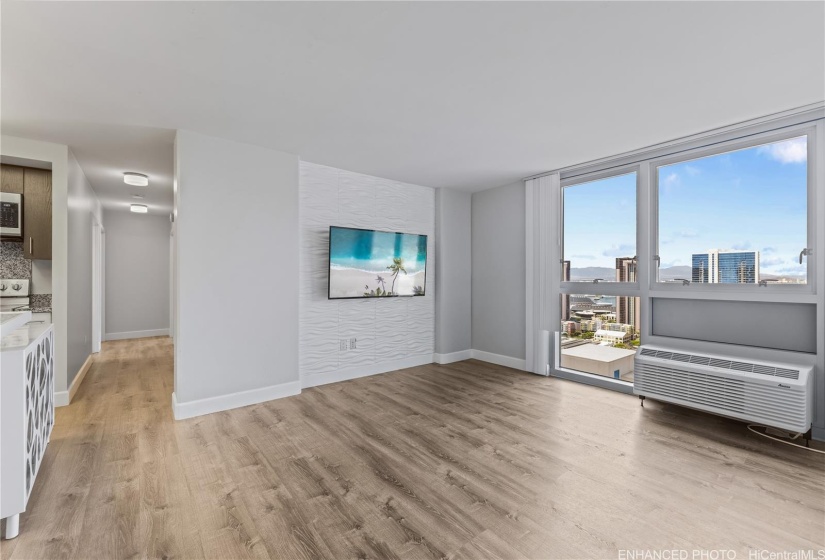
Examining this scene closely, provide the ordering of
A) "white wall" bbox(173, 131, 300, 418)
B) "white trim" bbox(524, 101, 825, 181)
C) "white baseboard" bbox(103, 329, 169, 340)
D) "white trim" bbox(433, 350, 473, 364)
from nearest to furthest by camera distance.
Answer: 1. "white trim" bbox(524, 101, 825, 181)
2. "white wall" bbox(173, 131, 300, 418)
3. "white trim" bbox(433, 350, 473, 364)
4. "white baseboard" bbox(103, 329, 169, 340)

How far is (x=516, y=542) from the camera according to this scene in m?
1.79

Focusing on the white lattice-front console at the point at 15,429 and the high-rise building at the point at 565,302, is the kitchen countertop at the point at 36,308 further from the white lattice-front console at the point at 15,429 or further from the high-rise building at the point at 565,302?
the high-rise building at the point at 565,302

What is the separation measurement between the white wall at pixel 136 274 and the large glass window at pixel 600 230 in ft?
26.0

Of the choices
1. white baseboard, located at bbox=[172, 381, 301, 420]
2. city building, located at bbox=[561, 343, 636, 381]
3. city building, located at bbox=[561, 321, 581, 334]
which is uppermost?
city building, located at bbox=[561, 321, 581, 334]

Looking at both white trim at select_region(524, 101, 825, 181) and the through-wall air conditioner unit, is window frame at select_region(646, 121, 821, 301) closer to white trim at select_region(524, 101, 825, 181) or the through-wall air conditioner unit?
white trim at select_region(524, 101, 825, 181)

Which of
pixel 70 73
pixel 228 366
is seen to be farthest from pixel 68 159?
pixel 228 366

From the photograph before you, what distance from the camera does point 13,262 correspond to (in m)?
4.00

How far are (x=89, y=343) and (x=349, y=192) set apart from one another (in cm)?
452

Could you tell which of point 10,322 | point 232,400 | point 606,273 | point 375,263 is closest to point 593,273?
point 606,273

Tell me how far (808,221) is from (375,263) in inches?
163

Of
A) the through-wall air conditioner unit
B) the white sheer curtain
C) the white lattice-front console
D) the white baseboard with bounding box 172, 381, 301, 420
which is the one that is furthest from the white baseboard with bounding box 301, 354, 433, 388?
the through-wall air conditioner unit

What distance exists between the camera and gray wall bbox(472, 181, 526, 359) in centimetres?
519

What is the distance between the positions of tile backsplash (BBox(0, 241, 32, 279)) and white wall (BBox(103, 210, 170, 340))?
11.9 feet

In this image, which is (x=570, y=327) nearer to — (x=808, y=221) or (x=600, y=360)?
(x=600, y=360)
